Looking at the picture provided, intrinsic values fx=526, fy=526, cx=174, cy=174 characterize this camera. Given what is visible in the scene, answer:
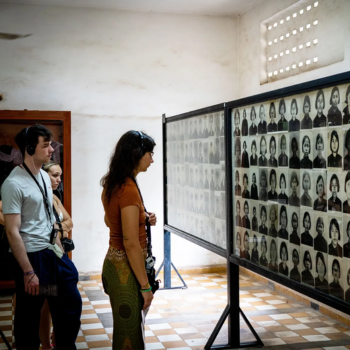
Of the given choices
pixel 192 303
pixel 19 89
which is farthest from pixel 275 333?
pixel 19 89

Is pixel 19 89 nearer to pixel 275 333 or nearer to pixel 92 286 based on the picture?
pixel 92 286

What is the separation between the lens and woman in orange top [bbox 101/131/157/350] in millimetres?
2906

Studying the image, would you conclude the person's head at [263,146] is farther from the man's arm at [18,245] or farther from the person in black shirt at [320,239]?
the man's arm at [18,245]

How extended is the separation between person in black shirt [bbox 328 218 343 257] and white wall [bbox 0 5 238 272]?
15.4ft

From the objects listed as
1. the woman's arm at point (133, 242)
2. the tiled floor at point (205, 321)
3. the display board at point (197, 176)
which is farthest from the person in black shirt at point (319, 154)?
the tiled floor at point (205, 321)

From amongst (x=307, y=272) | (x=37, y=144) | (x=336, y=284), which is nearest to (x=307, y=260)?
(x=307, y=272)

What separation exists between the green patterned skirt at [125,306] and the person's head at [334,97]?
148 cm

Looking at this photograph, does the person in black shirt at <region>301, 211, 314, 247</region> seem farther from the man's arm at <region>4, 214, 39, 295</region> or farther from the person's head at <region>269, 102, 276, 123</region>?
the man's arm at <region>4, 214, 39, 295</region>

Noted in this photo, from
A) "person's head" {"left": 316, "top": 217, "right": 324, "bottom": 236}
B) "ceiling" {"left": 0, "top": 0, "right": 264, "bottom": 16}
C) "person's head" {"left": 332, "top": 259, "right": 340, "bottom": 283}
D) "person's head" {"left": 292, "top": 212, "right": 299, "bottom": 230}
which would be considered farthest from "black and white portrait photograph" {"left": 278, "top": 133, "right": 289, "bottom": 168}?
"ceiling" {"left": 0, "top": 0, "right": 264, "bottom": 16}

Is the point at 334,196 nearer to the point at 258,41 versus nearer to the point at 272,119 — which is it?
the point at 272,119

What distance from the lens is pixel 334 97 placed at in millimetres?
3020

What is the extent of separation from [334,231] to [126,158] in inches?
51.2

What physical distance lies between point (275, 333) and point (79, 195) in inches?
140

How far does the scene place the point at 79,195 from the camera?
738 centimetres
